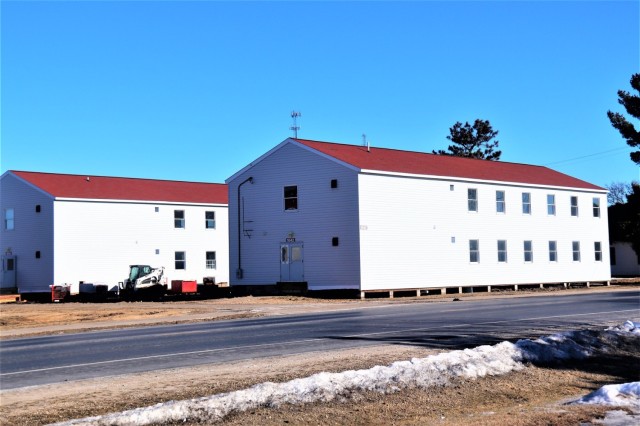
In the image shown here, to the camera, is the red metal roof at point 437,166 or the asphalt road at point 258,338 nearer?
the asphalt road at point 258,338

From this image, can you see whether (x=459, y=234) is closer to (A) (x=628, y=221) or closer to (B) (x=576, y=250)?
(B) (x=576, y=250)

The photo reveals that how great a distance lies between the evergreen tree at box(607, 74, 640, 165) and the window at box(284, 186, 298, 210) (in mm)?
21913

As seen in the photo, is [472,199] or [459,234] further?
[472,199]

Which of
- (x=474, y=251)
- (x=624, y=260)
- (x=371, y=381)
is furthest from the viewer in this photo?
(x=624, y=260)

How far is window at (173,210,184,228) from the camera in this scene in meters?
57.0

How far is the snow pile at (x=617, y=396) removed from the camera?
952 centimetres

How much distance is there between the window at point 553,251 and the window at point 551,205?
1.87 metres

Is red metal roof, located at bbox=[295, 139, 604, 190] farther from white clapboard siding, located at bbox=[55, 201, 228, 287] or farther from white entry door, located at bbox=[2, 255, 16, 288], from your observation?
Answer: white entry door, located at bbox=[2, 255, 16, 288]

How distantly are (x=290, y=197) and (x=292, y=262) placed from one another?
3430 millimetres

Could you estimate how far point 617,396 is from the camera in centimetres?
977

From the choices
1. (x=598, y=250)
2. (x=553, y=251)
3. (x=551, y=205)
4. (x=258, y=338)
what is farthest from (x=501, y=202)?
(x=258, y=338)

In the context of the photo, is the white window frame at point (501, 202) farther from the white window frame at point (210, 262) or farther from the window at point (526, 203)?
A: the white window frame at point (210, 262)

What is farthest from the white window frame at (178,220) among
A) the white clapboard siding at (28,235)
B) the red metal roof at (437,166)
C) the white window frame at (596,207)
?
the white window frame at (596,207)

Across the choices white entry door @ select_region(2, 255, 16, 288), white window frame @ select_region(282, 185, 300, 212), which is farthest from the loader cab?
white window frame @ select_region(282, 185, 300, 212)
